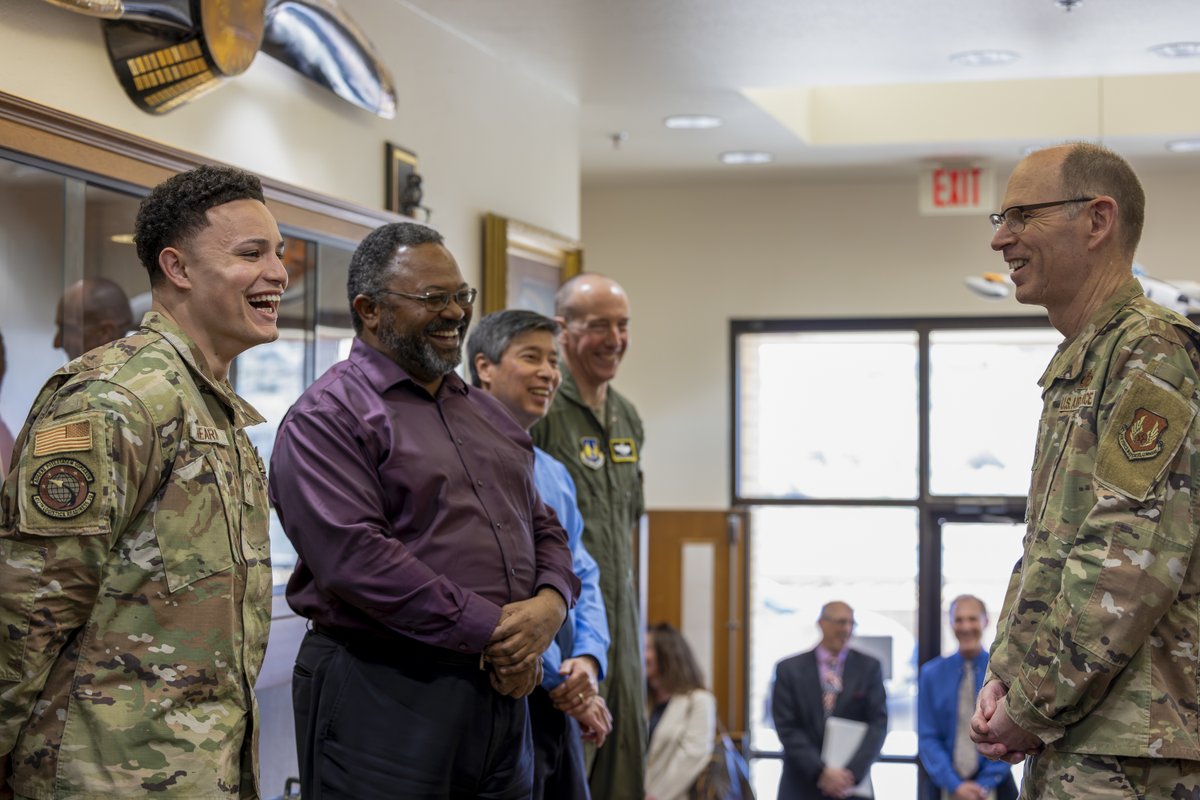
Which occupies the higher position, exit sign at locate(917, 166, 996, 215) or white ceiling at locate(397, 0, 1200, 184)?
white ceiling at locate(397, 0, 1200, 184)

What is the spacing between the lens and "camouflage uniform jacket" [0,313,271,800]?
1.70 metres

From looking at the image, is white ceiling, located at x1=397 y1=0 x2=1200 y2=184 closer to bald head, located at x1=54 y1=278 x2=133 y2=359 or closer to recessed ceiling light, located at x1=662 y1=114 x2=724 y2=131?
recessed ceiling light, located at x1=662 y1=114 x2=724 y2=131

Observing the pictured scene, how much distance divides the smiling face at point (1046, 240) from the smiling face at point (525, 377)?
46.3 inches

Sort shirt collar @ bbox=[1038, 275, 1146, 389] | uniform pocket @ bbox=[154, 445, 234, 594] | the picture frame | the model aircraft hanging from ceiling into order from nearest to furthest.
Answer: uniform pocket @ bbox=[154, 445, 234, 594], shirt collar @ bbox=[1038, 275, 1146, 389], the model aircraft hanging from ceiling, the picture frame

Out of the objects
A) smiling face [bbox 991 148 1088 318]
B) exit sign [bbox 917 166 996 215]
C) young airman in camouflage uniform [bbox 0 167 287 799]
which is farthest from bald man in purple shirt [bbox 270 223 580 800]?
exit sign [bbox 917 166 996 215]

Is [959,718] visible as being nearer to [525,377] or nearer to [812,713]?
[812,713]

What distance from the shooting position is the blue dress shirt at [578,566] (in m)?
2.88

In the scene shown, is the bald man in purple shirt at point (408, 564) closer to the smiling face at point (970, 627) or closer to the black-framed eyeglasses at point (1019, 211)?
the black-framed eyeglasses at point (1019, 211)

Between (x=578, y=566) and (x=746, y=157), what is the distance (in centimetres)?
430

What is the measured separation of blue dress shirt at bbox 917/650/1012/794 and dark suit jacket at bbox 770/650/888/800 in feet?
1.31

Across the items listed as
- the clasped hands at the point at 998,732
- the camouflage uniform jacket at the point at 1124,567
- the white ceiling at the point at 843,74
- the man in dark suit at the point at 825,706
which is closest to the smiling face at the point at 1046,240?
the camouflage uniform jacket at the point at 1124,567

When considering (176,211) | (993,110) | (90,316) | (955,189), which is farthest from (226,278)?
(955,189)

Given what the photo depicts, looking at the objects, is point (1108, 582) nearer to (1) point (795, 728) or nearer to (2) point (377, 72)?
(2) point (377, 72)

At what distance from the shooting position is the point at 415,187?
4133mm
